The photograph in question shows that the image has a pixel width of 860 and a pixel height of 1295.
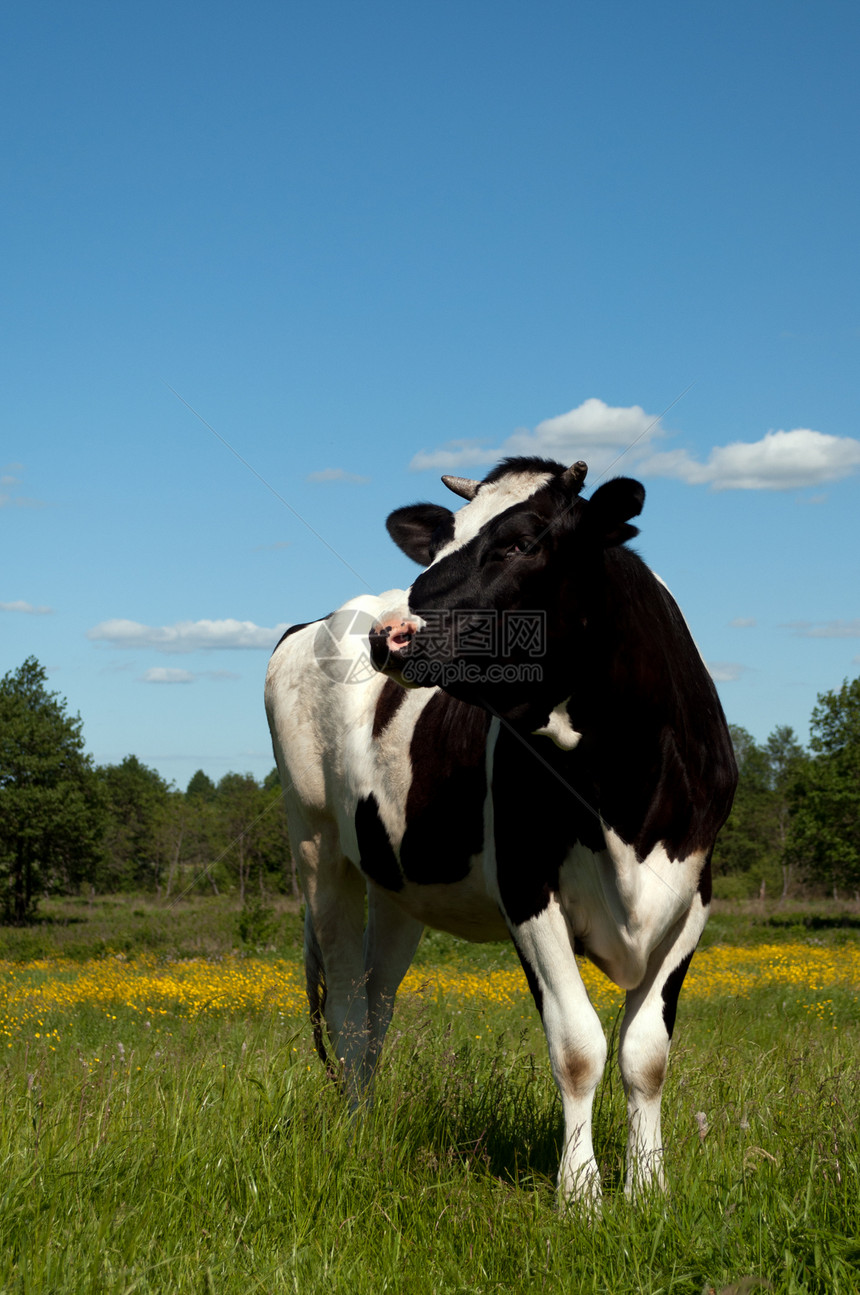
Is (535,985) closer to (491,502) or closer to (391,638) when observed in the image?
(391,638)

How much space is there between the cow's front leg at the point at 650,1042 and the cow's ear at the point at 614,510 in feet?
5.09

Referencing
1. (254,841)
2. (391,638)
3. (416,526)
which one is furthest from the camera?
(254,841)

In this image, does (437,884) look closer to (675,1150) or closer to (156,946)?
(675,1150)

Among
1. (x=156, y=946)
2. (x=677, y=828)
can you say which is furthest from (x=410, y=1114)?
(x=156, y=946)

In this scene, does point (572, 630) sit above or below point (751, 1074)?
above

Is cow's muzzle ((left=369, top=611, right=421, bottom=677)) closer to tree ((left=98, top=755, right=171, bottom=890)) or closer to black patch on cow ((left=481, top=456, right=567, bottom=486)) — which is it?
black patch on cow ((left=481, top=456, right=567, bottom=486))

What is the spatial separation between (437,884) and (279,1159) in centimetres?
139

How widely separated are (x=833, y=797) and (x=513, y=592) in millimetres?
44013

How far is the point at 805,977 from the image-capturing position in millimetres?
15719

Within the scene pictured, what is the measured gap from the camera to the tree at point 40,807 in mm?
53750

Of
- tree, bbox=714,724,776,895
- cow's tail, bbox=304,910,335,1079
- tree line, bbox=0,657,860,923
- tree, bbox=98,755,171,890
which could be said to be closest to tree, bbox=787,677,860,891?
tree line, bbox=0,657,860,923
